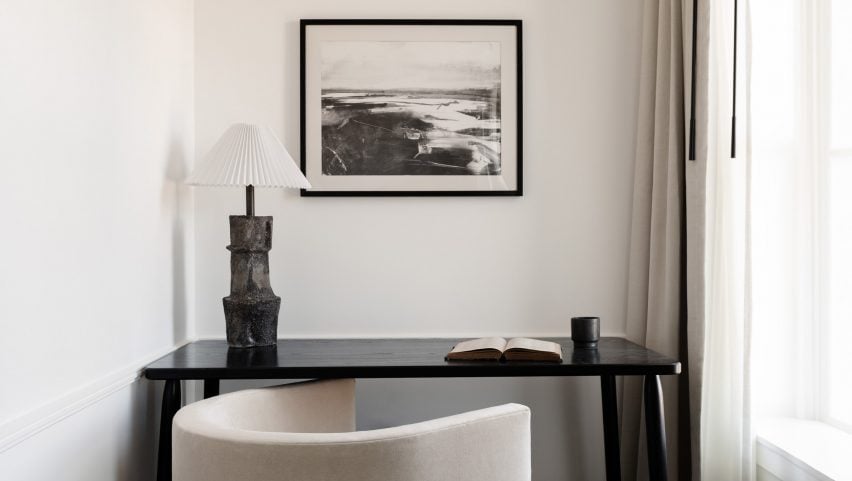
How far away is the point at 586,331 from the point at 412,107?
98cm

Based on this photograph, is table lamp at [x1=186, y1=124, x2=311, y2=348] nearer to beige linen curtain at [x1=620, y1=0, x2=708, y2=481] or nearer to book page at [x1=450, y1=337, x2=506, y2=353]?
book page at [x1=450, y1=337, x2=506, y2=353]

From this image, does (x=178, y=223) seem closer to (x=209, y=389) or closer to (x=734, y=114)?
(x=209, y=389)

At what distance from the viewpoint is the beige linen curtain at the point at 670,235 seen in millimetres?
2168

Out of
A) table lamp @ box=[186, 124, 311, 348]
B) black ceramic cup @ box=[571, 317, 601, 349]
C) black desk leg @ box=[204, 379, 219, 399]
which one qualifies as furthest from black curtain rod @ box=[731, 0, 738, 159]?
black desk leg @ box=[204, 379, 219, 399]

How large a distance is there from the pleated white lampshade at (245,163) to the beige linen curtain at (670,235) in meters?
1.19

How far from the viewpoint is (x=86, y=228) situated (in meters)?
1.67

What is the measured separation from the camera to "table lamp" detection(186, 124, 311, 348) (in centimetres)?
215

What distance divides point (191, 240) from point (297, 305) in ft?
1.43

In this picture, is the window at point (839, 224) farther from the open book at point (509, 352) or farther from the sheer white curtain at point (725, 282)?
the open book at point (509, 352)

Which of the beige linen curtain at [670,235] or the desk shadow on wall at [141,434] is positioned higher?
the beige linen curtain at [670,235]

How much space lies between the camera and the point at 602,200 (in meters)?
2.59

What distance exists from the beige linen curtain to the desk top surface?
8.4 inches

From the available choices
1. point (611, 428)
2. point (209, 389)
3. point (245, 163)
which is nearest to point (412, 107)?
point (245, 163)

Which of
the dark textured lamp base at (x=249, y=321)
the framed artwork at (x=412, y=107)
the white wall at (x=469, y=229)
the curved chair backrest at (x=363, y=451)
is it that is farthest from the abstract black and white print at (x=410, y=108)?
the curved chair backrest at (x=363, y=451)
